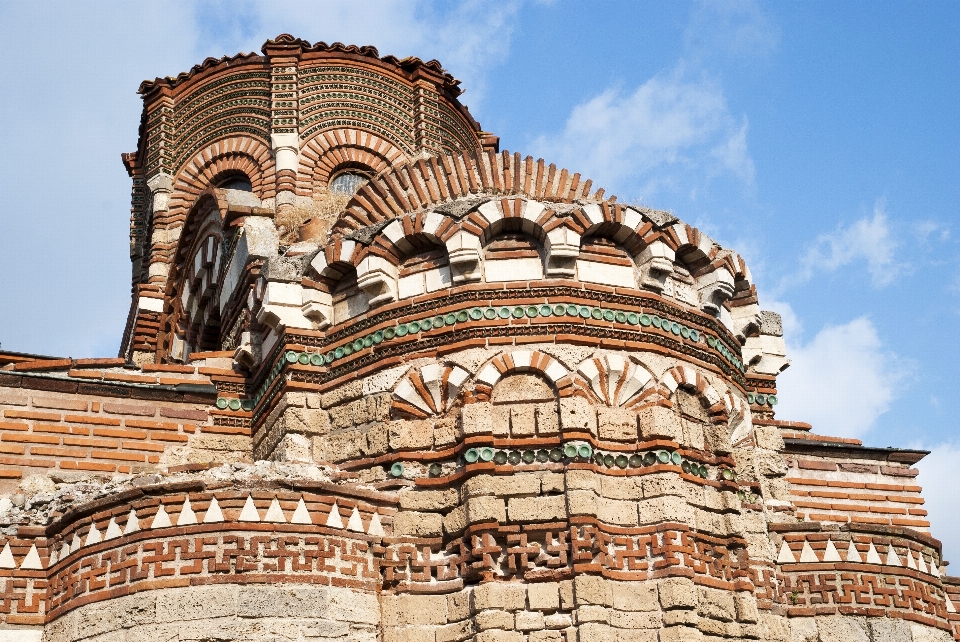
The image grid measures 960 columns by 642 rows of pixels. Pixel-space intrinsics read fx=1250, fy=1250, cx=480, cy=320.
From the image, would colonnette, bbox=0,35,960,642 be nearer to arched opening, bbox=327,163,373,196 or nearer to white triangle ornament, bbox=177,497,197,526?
white triangle ornament, bbox=177,497,197,526

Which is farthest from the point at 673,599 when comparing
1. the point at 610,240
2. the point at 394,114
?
the point at 394,114

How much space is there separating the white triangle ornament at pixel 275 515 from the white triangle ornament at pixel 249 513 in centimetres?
6

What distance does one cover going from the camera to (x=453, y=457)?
345 inches

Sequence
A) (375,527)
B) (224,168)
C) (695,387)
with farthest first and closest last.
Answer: (224,168), (695,387), (375,527)

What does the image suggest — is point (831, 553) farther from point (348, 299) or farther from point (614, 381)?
point (348, 299)

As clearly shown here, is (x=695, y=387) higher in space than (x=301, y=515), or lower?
higher

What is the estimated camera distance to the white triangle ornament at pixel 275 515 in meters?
8.02

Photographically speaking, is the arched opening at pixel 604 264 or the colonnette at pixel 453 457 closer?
the colonnette at pixel 453 457

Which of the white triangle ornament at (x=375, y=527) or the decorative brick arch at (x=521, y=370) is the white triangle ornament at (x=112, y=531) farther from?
the decorative brick arch at (x=521, y=370)

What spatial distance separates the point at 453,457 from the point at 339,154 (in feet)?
32.3

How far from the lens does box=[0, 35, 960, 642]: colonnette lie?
26.4 feet

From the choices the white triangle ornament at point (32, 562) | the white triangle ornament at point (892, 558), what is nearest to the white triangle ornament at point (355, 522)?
the white triangle ornament at point (32, 562)

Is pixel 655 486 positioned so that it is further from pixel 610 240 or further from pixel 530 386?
pixel 610 240

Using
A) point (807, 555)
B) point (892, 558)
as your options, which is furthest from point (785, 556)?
point (892, 558)
